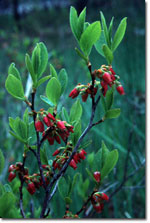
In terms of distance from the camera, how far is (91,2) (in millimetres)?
1126

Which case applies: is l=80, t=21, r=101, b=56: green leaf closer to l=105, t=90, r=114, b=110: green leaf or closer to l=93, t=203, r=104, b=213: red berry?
l=105, t=90, r=114, b=110: green leaf

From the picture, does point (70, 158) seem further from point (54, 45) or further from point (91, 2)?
point (54, 45)

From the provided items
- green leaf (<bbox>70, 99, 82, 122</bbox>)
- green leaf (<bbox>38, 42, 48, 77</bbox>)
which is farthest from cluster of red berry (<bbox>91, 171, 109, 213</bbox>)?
green leaf (<bbox>38, 42, 48, 77</bbox>)

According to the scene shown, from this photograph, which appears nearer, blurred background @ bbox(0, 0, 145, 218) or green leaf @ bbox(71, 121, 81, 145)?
green leaf @ bbox(71, 121, 81, 145)

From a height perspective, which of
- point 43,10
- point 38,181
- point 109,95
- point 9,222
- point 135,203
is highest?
point 43,10

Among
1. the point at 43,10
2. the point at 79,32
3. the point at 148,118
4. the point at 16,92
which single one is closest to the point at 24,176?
the point at 16,92

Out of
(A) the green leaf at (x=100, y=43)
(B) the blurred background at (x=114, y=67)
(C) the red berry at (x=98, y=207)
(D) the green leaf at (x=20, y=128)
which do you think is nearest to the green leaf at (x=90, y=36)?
(A) the green leaf at (x=100, y=43)

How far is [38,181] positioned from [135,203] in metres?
0.79

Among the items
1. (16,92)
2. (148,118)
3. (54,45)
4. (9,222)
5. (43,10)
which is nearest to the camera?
(16,92)

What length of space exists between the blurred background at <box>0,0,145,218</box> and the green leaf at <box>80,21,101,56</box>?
43cm

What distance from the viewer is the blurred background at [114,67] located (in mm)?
998

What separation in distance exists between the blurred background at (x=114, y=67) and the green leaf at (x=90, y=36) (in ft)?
1.42

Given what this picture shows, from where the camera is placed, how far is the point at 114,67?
1.17 metres

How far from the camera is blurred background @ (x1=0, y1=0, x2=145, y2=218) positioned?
3.28 ft
